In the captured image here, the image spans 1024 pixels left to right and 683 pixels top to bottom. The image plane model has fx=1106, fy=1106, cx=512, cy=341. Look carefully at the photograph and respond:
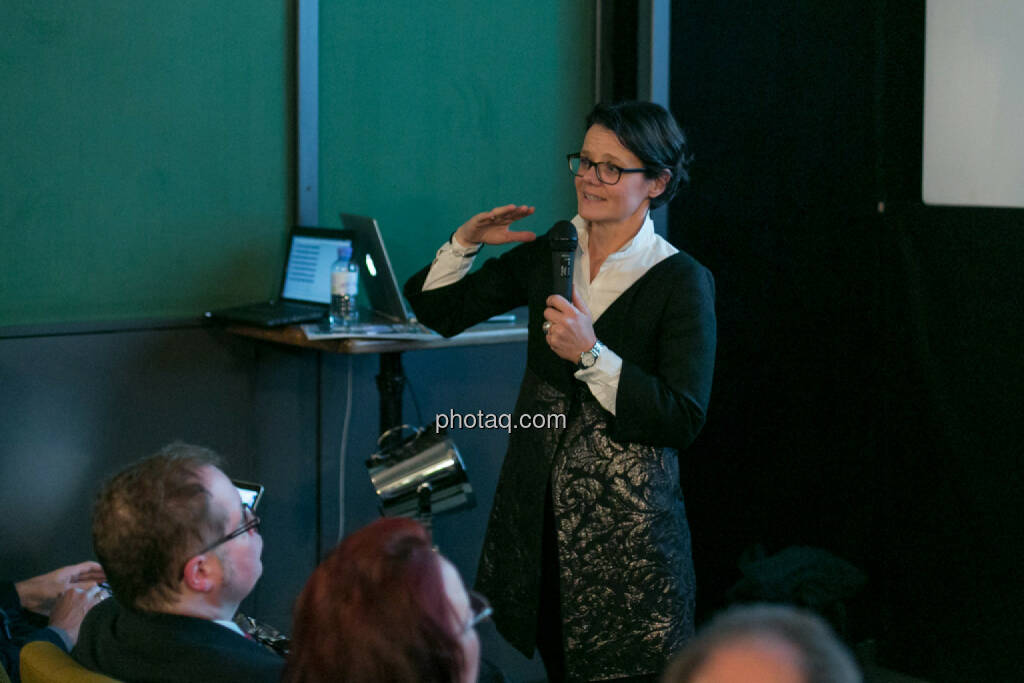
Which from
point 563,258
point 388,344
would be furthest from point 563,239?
point 388,344

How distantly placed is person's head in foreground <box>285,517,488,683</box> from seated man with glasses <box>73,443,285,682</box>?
0.31 m

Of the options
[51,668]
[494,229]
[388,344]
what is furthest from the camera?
[388,344]

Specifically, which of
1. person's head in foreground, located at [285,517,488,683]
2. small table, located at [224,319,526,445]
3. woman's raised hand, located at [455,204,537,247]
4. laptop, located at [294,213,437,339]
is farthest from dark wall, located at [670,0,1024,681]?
person's head in foreground, located at [285,517,488,683]

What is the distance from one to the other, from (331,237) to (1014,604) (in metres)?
2.06

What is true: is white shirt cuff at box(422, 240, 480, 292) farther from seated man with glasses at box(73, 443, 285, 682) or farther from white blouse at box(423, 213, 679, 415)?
seated man with glasses at box(73, 443, 285, 682)

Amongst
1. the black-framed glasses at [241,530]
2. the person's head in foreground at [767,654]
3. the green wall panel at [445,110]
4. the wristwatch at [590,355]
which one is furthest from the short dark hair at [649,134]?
the person's head in foreground at [767,654]

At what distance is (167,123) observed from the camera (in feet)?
9.50

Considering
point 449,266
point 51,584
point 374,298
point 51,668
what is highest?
point 449,266

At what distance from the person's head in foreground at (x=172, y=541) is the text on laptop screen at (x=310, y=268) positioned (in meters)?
1.40

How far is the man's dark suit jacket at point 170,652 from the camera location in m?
1.40

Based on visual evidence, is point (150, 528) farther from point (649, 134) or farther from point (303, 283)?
point (303, 283)

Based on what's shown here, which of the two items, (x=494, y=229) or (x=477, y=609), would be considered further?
(x=494, y=229)

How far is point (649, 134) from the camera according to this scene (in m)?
2.15

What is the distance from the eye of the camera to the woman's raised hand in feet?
7.58
